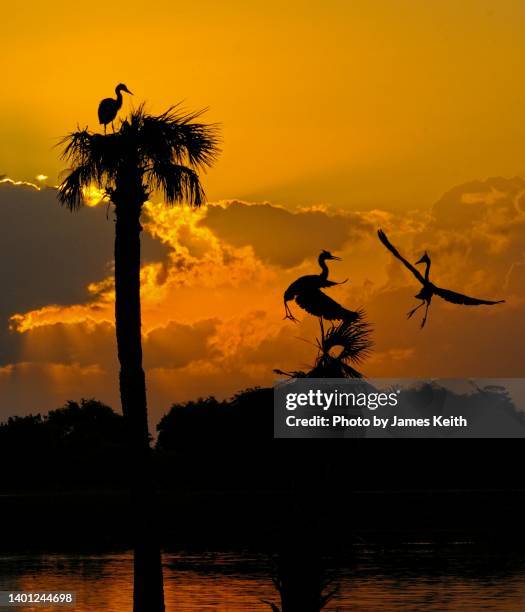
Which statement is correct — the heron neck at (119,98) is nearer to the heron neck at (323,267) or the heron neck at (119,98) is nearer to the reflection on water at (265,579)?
the heron neck at (323,267)

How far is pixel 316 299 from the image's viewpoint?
3456cm

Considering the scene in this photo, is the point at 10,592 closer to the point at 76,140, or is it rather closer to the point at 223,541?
the point at 76,140

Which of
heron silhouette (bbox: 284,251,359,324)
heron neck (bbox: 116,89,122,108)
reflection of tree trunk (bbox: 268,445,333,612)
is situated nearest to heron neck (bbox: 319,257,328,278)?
heron silhouette (bbox: 284,251,359,324)

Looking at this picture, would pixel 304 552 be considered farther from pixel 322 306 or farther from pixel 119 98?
pixel 119 98

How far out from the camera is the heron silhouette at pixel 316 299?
3328 centimetres

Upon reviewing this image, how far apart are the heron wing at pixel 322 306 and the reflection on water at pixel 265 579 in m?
8.34

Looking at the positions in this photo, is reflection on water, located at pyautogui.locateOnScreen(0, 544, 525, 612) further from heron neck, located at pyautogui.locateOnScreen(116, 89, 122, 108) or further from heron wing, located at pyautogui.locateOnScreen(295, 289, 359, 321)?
heron neck, located at pyautogui.locateOnScreen(116, 89, 122, 108)

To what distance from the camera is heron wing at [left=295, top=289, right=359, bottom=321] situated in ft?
108

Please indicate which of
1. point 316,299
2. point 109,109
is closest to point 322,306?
point 316,299

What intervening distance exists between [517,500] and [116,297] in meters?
112

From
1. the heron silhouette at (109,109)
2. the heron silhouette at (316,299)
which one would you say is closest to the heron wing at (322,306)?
the heron silhouette at (316,299)

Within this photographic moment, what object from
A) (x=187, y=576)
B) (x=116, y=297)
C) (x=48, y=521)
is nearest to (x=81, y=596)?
(x=187, y=576)

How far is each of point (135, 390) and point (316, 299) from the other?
4.70 metres

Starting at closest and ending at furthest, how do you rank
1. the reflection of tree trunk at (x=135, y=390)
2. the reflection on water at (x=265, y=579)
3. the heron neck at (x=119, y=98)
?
the reflection of tree trunk at (x=135, y=390) → the heron neck at (x=119, y=98) → the reflection on water at (x=265, y=579)
